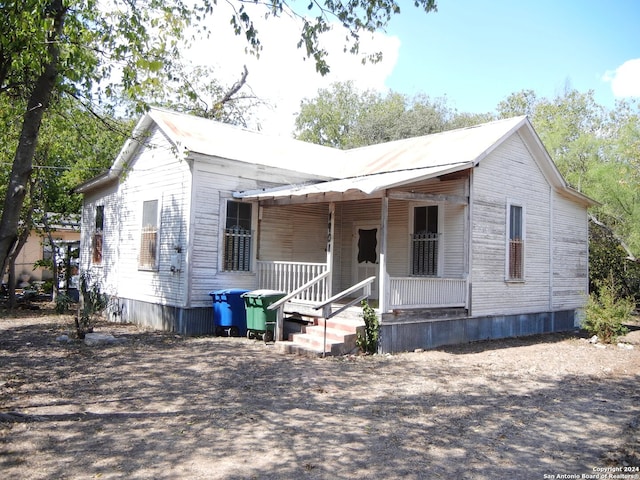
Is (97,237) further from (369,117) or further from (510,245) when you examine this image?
(369,117)

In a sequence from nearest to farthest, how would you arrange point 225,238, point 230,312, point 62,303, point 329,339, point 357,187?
point 357,187, point 329,339, point 230,312, point 225,238, point 62,303

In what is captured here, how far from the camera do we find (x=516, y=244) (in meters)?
13.9

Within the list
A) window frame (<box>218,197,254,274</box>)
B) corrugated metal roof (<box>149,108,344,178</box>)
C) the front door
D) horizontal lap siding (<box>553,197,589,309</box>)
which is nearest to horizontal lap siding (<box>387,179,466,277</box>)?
the front door

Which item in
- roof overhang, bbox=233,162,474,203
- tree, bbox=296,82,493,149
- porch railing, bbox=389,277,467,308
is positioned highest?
tree, bbox=296,82,493,149

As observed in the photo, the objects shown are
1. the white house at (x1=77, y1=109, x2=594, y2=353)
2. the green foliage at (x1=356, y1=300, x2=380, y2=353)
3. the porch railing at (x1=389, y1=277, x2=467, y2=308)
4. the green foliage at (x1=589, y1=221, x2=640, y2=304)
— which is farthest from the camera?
the green foliage at (x1=589, y1=221, x2=640, y2=304)

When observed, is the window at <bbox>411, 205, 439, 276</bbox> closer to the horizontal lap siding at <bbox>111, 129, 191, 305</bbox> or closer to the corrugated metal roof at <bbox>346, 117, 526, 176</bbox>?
the corrugated metal roof at <bbox>346, 117, 526, 176</bbox>

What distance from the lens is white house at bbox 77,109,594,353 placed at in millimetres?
11555

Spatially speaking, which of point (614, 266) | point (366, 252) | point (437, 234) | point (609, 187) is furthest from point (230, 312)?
point (614, 266)

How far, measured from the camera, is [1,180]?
17.6m

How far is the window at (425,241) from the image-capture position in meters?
12.9

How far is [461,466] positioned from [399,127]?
1300 inches

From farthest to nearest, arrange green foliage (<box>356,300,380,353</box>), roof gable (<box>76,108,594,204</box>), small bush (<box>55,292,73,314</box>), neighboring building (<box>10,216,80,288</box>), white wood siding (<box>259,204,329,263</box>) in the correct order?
neighboring building (<box>10,216,80,288</box>) → small bush (<box>55,292,73,314</box>) → white wood siding (<box>259,204,329,263</box>) → roof gable (<box>76,108,594,204</box>) → green foliage (<box>356,300,380,353</box>)

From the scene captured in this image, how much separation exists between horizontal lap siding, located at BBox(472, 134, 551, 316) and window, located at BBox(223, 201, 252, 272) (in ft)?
17.4

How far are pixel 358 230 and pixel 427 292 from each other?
4329 millimetres
